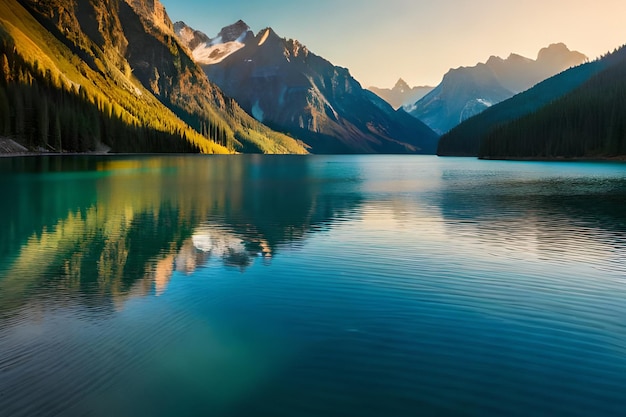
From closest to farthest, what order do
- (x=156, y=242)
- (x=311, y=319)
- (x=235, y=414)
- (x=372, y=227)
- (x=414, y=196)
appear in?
(x=235, y=414)
(x=311, y=319)
(x=156, y=242)
(x=372, y=227)
(x=414, y=196)

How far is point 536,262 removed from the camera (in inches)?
1009

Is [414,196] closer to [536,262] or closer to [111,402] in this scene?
[536,262]

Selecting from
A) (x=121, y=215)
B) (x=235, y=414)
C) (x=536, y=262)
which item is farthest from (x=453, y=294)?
(x=121, y=215)

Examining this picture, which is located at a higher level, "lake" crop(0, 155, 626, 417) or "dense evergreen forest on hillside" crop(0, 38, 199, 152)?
"dense evergreen forest on hillside" crop(0, 38, 199, 152)

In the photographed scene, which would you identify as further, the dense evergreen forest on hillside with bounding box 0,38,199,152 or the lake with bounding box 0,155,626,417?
the dense evergreen forest on hillside with bounding box 0,38,199,152

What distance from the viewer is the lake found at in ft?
35.7

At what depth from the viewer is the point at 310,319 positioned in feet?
53.7

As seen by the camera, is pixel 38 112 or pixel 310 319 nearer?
pixel 310 319

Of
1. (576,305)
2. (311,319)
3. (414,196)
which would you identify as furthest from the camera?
(414,196)

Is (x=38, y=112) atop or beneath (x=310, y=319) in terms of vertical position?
atop

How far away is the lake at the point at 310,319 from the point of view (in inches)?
429

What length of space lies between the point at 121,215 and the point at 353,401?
35.8 m

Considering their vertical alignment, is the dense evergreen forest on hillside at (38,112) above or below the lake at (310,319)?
above

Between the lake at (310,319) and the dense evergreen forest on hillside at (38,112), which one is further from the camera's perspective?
the dense evergreen forest on hillside at (38,112)
